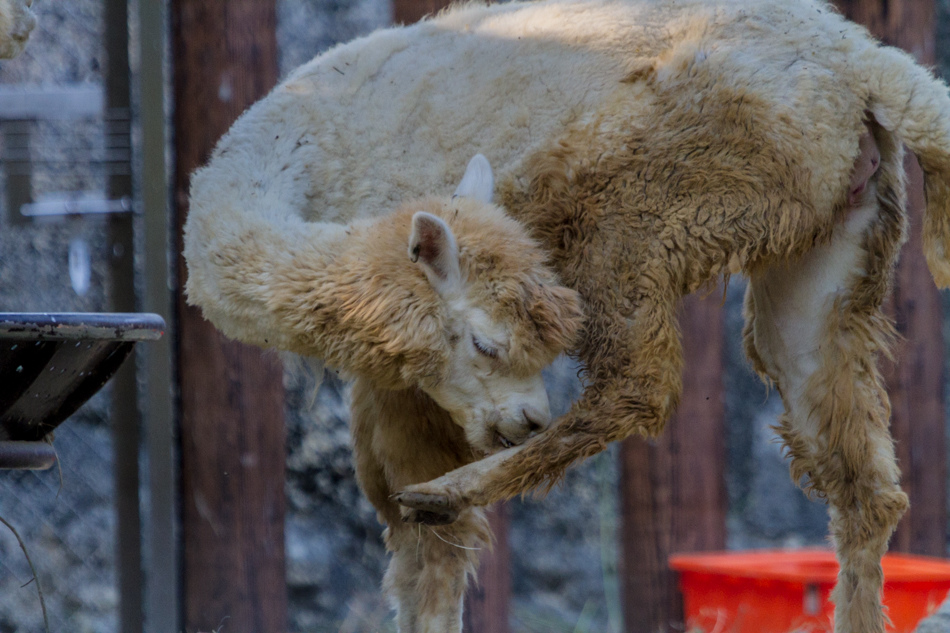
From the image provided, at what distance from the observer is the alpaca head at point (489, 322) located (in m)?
3.49

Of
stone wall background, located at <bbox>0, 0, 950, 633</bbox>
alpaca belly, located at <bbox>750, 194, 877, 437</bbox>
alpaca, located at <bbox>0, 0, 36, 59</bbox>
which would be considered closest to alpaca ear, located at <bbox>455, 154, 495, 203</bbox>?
alpaca belly, located at <bbox>750, 194, 877, 437</bbox>

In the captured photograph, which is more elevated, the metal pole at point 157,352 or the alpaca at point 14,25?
the alpaca at point 14,25

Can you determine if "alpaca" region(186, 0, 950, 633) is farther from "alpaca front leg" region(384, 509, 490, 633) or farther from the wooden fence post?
the wooden fence post

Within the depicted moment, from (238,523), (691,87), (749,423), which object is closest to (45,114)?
(238,523)

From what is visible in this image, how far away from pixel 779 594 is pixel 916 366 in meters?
1.55

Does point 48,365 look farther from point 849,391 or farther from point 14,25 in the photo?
point 849,391

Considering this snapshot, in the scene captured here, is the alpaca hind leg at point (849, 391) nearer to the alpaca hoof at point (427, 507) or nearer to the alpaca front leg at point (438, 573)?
the alpaca front leg at point (438, 573)

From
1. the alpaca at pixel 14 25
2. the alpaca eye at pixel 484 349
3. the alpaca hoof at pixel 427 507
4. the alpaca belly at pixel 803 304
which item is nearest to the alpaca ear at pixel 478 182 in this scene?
the alpaca eye at pixel 484 349

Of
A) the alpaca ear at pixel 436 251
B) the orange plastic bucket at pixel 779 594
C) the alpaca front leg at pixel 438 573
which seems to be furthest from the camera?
the orange plastic bucket at pixel 779 594

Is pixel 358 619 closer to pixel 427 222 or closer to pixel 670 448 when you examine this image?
pixel 670 448

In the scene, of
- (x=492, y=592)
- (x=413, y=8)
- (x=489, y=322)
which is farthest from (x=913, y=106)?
(x=492, y=592)

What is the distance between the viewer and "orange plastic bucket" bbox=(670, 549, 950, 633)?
4.76m

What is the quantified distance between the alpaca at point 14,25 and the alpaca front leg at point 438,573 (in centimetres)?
238

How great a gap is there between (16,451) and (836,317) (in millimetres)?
3003
